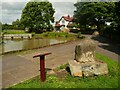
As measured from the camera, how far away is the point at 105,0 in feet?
138

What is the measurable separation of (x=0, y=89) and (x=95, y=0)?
39.0 meters

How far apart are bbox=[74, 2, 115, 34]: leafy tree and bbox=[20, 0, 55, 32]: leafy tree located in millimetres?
9076

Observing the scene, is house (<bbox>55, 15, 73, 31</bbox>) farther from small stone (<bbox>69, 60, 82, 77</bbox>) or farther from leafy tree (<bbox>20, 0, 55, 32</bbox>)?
small stone (<bbox>69, 60, 82, 77</bbox>)

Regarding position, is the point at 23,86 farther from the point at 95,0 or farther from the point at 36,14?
the point at 36,14

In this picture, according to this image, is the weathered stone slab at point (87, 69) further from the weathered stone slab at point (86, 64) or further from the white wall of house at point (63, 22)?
the white wall of house at point (63, 22)

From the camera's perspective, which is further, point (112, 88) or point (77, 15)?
point (77, 15)

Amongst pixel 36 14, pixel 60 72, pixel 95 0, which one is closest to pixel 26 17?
pixel 36 14

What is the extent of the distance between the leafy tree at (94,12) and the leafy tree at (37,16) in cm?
908

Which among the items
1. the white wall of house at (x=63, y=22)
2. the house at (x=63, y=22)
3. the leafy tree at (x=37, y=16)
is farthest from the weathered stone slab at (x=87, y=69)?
the white wall of house at (x=63, y=22)

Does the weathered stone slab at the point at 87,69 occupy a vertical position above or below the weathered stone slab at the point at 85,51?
below

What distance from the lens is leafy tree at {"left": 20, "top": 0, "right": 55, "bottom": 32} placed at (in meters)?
53.1

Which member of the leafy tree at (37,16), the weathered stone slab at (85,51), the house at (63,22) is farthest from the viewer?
the house at (63,22)

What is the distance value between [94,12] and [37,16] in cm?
1794

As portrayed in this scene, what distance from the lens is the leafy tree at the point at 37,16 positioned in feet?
174
